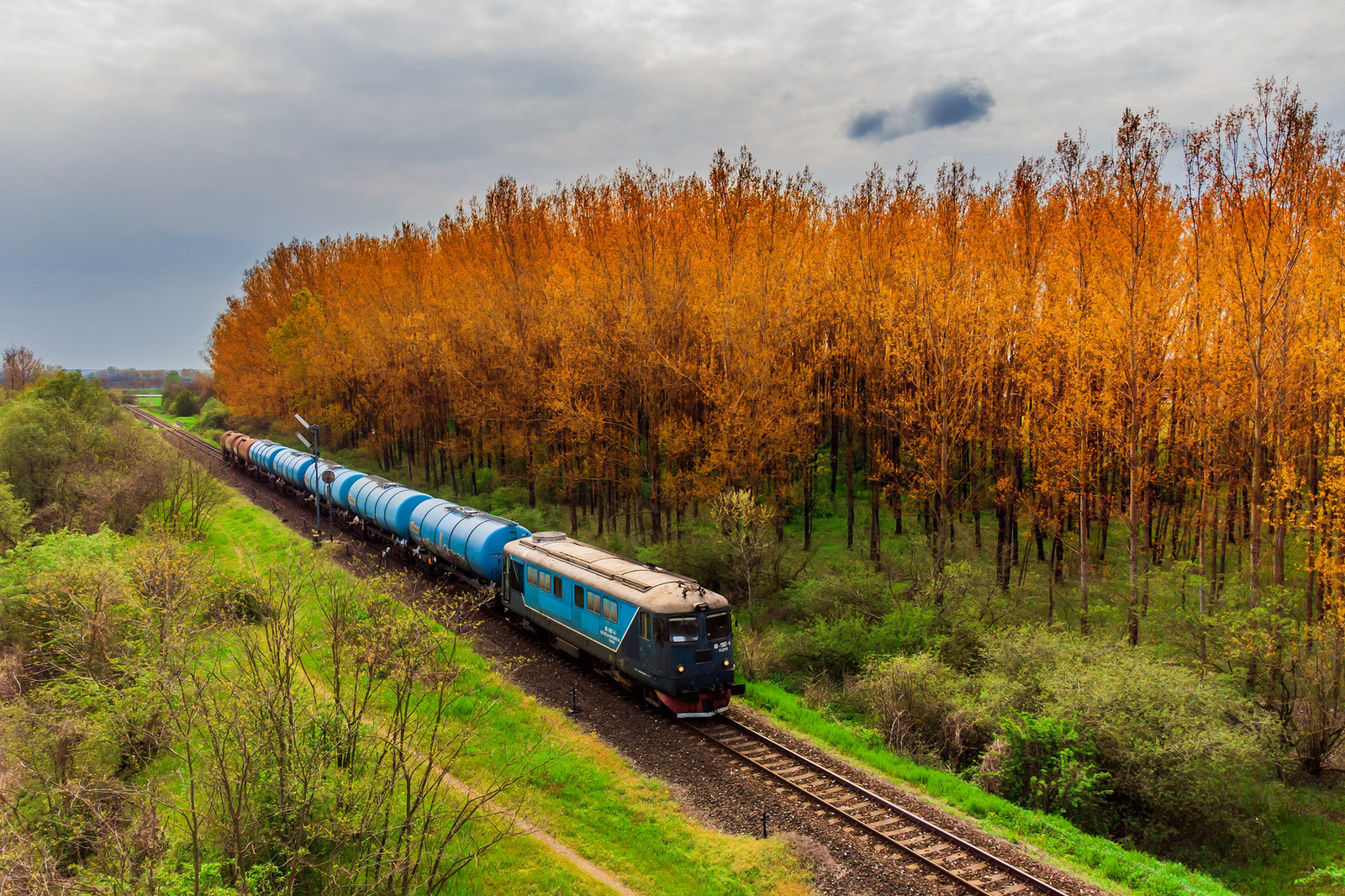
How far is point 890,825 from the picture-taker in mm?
13398

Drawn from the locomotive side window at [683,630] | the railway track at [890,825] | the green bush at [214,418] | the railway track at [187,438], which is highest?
the green bush at [214,418]

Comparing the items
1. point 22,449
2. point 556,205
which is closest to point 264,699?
point 556,205

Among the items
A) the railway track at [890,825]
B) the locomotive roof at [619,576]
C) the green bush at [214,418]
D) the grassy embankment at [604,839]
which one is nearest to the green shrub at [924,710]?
the railway track at [890,825]

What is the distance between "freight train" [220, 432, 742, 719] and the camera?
677 inches

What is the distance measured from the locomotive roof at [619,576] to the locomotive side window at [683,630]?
0.22 m

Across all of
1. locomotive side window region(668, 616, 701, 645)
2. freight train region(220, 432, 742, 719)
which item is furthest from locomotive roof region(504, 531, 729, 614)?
locomotive side window region(668, 616, 701, 645)

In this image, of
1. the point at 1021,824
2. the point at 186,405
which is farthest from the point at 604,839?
the point at 186,405

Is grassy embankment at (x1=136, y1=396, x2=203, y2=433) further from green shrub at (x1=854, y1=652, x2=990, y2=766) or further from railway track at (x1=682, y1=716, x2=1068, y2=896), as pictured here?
green shrub at (x1=854, y1=652, x2=990, y2=766)

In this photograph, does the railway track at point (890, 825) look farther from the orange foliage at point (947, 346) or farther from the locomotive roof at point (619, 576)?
the orange foliage at point (947, 346)

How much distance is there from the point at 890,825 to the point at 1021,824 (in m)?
2.95

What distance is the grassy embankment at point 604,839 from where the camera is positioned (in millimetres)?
12016

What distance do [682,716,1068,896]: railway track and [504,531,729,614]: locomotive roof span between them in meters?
3.13

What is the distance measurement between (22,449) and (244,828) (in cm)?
3531

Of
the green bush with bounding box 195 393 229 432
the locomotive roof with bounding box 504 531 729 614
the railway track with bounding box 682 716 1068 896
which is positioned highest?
the green bush with bounding box 195 393 229 432
